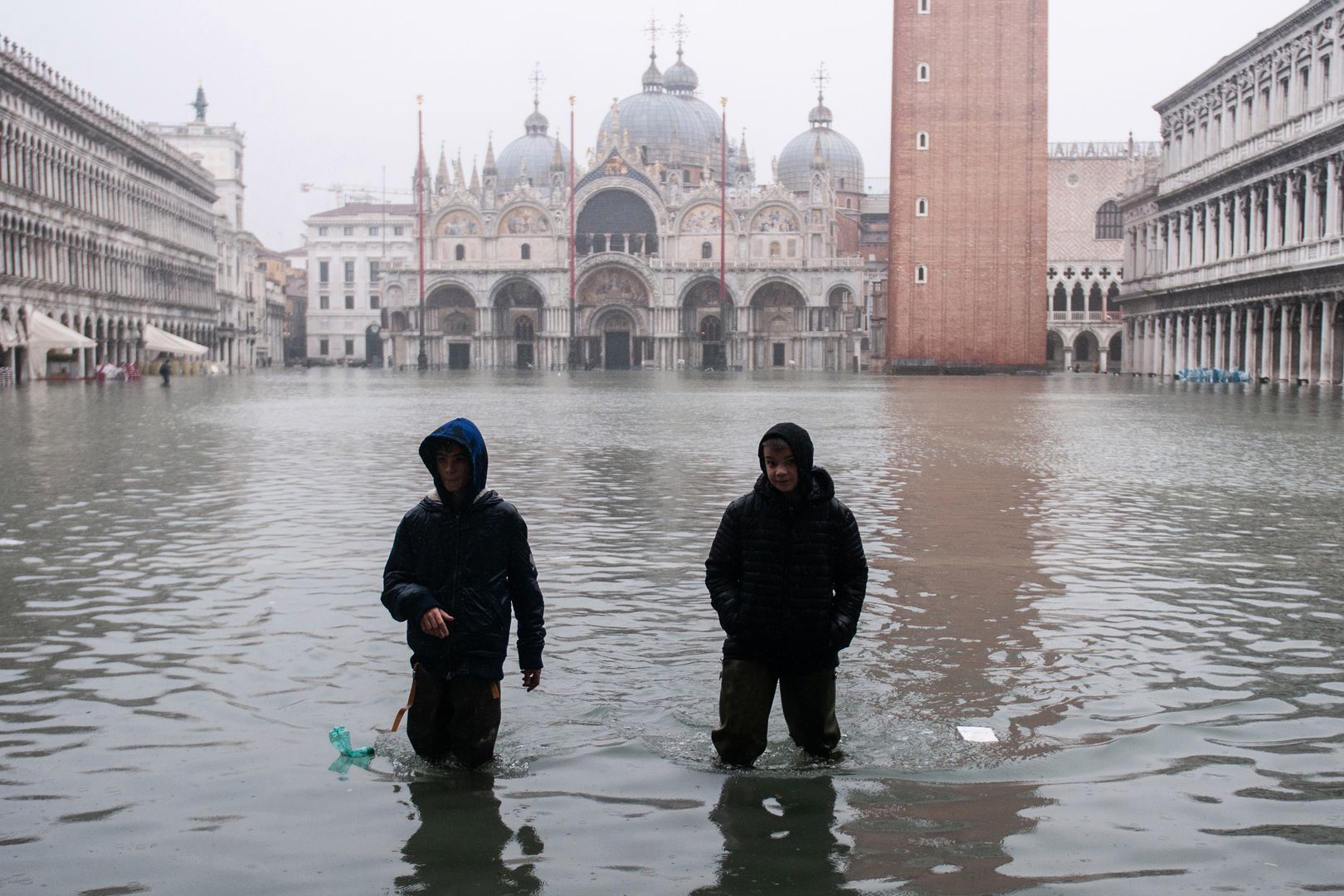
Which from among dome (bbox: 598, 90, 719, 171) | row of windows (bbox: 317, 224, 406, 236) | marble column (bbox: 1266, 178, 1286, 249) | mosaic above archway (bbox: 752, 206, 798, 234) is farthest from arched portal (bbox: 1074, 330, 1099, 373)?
row of windows (bbox: 317, 224, 406, 236)

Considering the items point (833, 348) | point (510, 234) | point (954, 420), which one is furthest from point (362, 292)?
→ point (954, 420)

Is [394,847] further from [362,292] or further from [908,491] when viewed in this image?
[362,292]

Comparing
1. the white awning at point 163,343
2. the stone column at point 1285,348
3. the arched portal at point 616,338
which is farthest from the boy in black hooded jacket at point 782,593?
the arched portal at point 616,338

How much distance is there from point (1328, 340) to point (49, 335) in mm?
38232

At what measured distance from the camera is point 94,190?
60.4 m

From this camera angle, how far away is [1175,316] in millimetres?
58875

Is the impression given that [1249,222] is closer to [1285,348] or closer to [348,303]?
[1285,348]

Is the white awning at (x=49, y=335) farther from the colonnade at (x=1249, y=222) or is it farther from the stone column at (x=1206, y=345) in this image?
the stone column at (x=1206, y=345)

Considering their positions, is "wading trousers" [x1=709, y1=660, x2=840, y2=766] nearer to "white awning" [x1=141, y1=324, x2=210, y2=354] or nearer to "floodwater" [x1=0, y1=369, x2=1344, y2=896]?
"floodwater" [x1=0, y1=369, x2=1344, y2=896]

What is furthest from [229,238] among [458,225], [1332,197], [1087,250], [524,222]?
[1332,197]

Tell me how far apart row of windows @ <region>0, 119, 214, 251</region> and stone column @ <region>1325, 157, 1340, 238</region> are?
129ft

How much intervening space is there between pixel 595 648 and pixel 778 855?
2.85m

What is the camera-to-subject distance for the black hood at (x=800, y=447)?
4.90 metres

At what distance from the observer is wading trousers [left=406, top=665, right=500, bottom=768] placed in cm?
511
